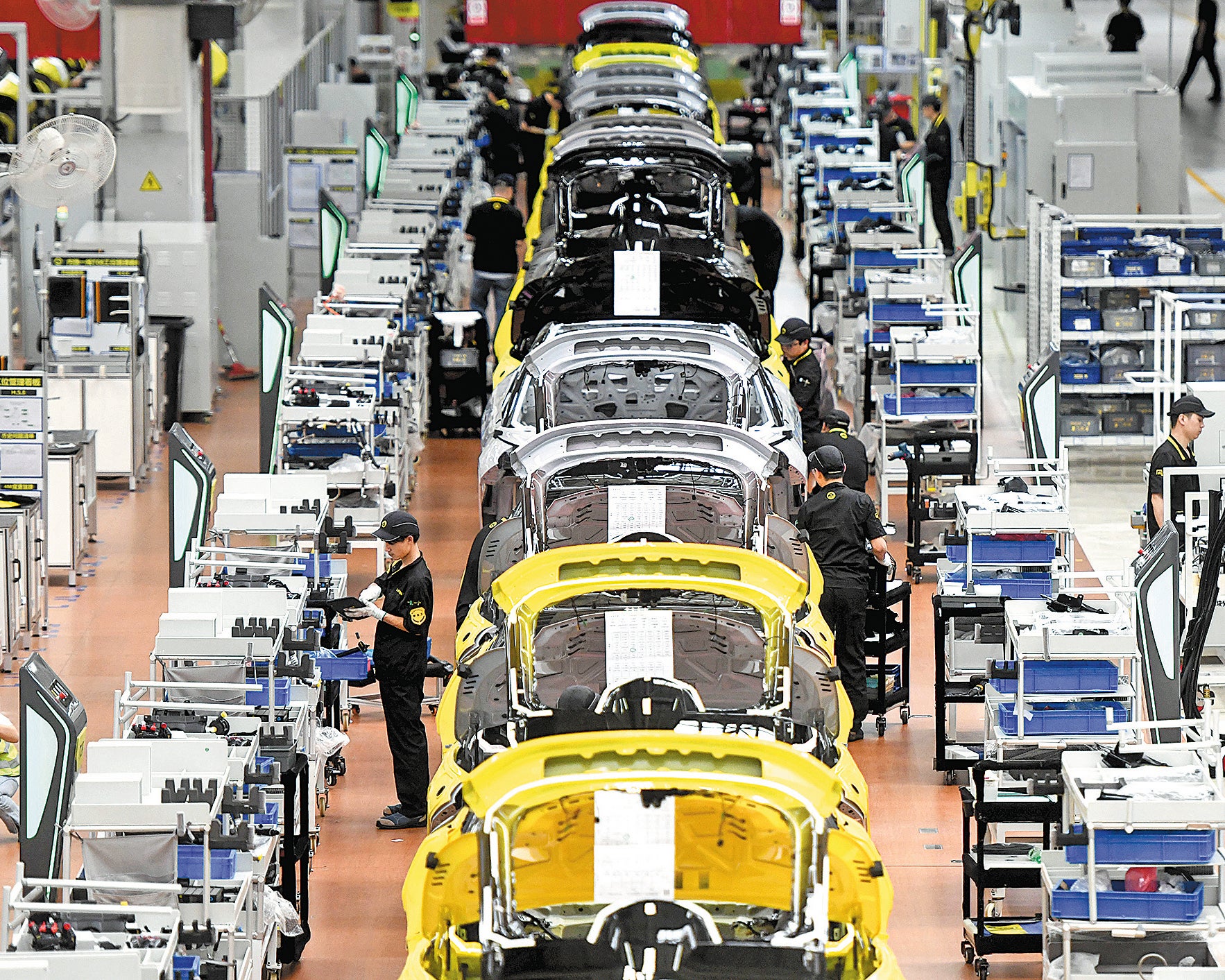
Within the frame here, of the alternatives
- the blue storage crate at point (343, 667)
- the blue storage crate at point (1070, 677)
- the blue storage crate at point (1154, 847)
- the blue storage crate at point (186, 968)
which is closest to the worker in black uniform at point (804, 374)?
the blue storage crate at point (343, 667)

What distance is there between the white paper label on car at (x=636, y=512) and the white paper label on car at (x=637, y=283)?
3.39 meters

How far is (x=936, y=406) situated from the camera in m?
13.3

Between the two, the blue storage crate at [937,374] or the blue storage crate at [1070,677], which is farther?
the blue storage crate at [937,374]

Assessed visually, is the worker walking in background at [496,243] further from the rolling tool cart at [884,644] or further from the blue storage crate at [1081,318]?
the rolling tool cart at [884,644]

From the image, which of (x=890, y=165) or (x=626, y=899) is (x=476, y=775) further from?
(x=890, y=165)

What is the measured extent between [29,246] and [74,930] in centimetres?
1198

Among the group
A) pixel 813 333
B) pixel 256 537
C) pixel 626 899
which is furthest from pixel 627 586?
pixel 813 333

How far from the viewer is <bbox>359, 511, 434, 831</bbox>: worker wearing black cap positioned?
367 inches

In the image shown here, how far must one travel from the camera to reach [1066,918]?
7.21 m

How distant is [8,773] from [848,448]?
4.59 meters

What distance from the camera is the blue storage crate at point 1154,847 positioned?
23.1 feet

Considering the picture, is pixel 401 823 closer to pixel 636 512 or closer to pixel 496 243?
pixel 636 512

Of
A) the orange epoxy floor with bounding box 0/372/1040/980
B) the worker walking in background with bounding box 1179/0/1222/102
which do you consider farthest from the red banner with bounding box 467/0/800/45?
the orange epoxy floor with bounding box 0/372/1040/980

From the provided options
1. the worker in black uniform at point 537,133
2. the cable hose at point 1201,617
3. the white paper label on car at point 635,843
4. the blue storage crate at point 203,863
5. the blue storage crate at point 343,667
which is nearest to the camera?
the white paper label on car at point 635,843
